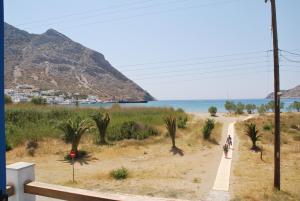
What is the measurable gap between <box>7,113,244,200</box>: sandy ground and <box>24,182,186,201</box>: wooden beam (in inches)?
361

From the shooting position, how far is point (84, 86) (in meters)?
150

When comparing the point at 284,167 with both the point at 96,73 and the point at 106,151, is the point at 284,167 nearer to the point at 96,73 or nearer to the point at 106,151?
the point at 106,151

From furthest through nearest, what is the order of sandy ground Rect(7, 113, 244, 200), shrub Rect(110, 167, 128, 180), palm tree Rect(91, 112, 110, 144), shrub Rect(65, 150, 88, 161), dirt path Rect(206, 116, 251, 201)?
palm tree Rect(91, 112, 110, 144)
shrub Rect(65, 150, 88, 161)
shrub Rect(110, 167, 128, 180)
sandy ground Rect(7, 113, 244, 200)
dirt path Rect(206, 116, 251, 201)

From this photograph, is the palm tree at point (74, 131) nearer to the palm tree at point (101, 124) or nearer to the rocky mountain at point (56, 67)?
the palm tree at point (101, 124)

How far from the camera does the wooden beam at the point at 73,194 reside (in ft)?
7.55

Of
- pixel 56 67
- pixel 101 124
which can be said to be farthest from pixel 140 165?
pixel 56 67

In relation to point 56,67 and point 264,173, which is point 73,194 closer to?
point 264,173

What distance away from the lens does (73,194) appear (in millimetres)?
2430

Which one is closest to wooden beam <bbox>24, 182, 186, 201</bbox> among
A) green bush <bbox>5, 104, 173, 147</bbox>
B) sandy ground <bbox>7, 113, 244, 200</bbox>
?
sandy ground <bbox>7, 113, 244, 200</bbox>

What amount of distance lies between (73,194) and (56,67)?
158 metres

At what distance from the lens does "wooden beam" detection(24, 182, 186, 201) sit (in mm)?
2303

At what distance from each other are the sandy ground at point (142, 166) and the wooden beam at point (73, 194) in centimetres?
917

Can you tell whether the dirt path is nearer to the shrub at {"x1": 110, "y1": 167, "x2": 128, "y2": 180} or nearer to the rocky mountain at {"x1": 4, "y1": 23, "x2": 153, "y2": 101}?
the shrub at {"x1": 110, "y1": 167, "x2": 128, "y2": 180}

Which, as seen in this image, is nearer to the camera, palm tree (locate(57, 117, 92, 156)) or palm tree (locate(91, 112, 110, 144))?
palm tree (locate(57, 117, 92, 156))
